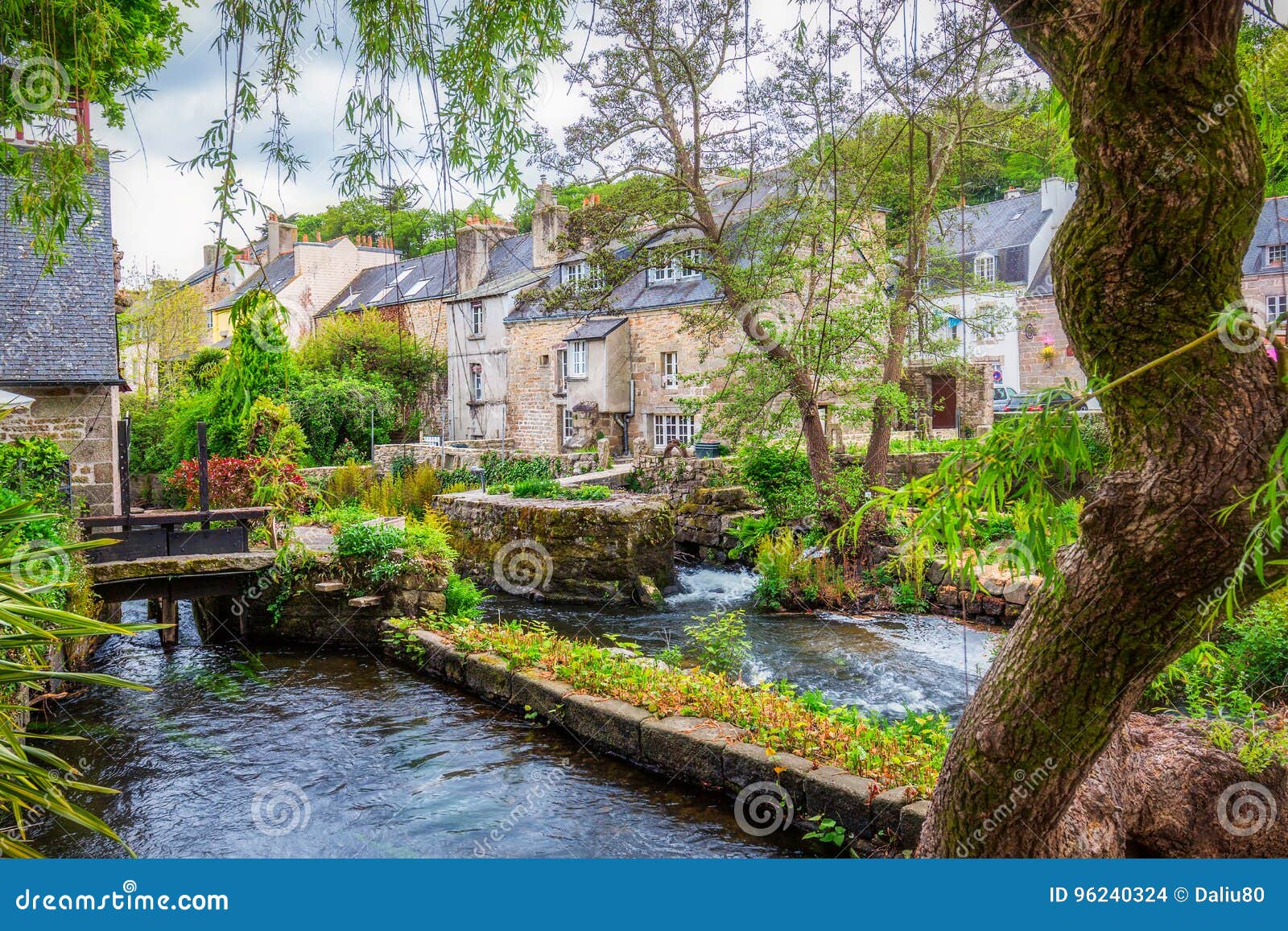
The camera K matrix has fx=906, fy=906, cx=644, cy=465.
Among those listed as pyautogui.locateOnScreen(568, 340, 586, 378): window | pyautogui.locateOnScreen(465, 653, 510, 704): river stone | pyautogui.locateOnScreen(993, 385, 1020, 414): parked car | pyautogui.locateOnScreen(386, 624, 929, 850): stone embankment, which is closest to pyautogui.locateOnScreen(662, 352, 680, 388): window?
pyautogui.locateOnScreen(568, 340, 586, 378): window

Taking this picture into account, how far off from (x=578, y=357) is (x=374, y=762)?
18549 mm

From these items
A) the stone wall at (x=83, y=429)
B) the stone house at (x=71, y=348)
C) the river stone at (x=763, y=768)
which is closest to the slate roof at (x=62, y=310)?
the stone house at (x=71, y=348)

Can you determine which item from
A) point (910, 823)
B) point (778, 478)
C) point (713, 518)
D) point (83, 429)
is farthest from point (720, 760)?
point (83, 429)

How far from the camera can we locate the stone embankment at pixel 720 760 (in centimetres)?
472

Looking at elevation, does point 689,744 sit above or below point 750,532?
below

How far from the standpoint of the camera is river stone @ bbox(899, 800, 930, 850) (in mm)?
4410

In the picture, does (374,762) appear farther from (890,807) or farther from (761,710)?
(890,807)

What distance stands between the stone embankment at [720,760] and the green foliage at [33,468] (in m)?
5.16

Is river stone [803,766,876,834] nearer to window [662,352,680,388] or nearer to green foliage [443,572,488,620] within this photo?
green foliage [443,572,488,620]

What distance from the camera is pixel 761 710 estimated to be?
238 inches

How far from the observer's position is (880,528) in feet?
41.7

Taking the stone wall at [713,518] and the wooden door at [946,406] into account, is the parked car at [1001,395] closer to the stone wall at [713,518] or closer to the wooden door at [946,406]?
the wooden door at [946,406]

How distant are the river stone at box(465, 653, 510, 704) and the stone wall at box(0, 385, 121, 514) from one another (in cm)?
655
